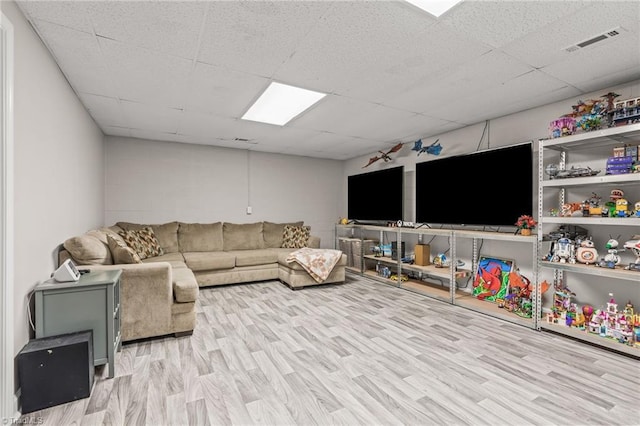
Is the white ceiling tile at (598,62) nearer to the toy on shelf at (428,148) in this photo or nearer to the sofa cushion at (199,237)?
the toy on shelf at (428,148)

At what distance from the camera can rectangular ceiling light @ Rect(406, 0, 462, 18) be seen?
67.1 inches

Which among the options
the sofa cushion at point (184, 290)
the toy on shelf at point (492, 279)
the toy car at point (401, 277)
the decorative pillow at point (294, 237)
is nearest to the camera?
the sofa cushion at point (184, 290)

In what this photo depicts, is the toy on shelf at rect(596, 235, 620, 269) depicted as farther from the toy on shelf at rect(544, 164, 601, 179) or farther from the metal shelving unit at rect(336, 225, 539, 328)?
the toy on shelf at rect(544, 164, 601, 179)

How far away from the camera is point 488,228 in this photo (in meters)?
3.81

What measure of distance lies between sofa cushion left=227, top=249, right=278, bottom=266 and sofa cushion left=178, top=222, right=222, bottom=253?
50 centimetres

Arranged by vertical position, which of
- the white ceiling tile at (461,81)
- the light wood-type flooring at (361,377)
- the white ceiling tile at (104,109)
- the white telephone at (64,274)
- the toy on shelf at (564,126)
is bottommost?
the light wood-type flooring at (361,377)

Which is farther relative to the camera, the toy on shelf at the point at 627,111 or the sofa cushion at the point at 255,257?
the sofa cushion at the point at 255,257

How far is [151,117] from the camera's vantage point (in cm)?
380

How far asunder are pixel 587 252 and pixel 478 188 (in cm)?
131

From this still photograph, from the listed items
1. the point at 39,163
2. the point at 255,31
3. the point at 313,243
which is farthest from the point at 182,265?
the point at 255,31

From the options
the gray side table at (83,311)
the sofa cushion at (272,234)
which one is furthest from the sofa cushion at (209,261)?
the gray side table at (83,311)

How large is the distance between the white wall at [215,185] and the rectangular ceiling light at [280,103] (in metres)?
1.97

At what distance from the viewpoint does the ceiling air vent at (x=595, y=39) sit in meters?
1.97

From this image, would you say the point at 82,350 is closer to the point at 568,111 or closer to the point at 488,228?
the point at 488,228
